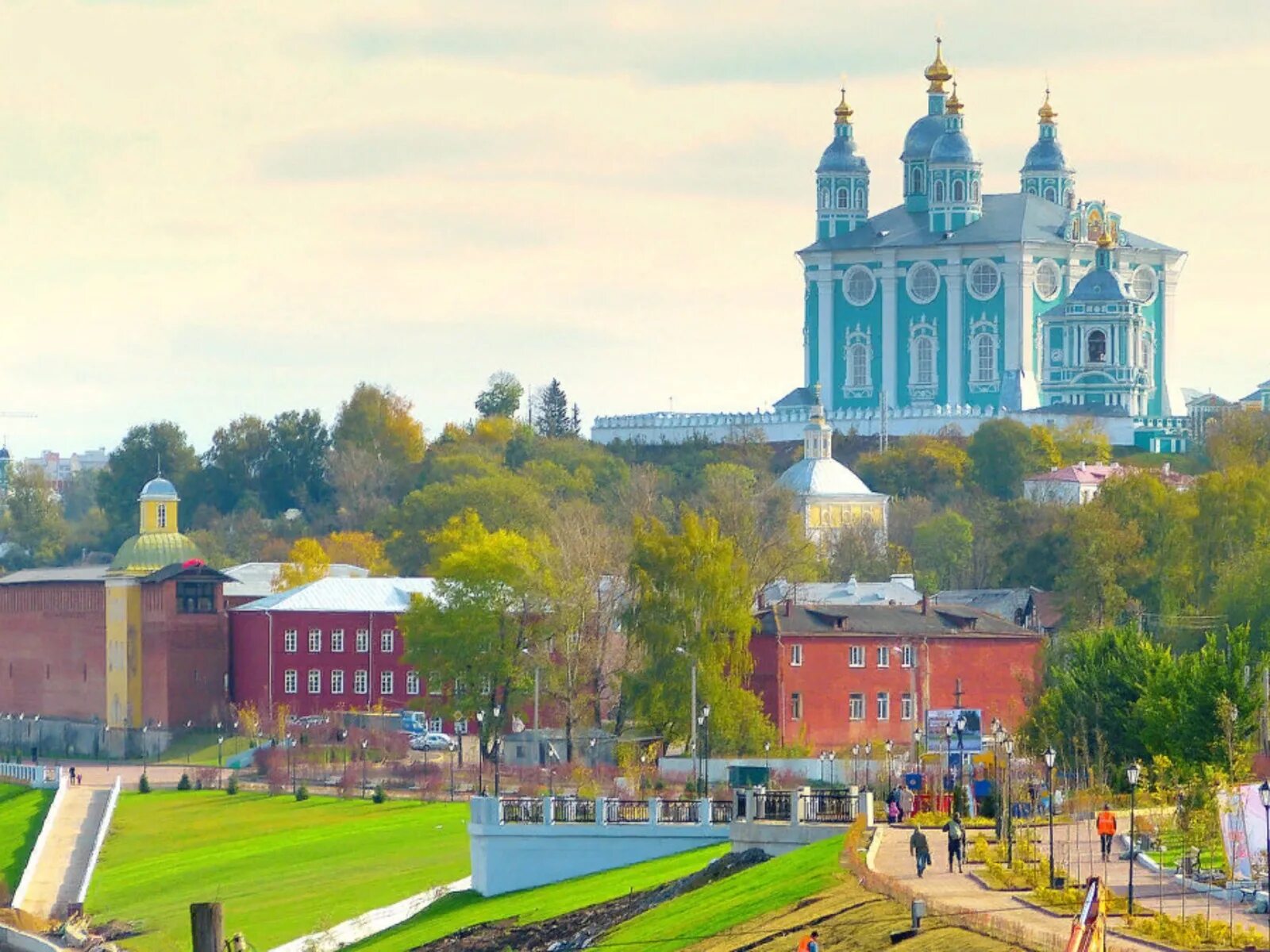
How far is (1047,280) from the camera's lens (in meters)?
169

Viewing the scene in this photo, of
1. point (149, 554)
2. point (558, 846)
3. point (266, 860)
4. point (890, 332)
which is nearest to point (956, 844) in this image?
point (558, 846)

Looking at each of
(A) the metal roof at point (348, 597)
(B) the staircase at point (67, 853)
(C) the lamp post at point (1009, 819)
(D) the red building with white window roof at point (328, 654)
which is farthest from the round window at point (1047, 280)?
(C) the lamp post at point (1009, 819)

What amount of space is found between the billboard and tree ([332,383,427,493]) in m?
74.1

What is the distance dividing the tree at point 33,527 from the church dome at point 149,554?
52985mm

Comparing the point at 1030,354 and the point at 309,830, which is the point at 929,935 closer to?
the point at 309,830

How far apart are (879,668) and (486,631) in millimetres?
10017

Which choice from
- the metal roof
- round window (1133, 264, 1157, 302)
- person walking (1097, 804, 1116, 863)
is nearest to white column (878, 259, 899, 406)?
round window (1133, 264, 1157, 302)

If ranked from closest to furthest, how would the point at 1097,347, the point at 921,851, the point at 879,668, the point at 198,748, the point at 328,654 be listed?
1. the point at 921,851
2. the point at 879,668
3. the point at 198,748
4. the point at 328,654
5. the point at 1097,347

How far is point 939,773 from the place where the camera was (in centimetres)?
6412

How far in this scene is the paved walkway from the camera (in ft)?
→ 129

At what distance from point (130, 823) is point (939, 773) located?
25.2 meters

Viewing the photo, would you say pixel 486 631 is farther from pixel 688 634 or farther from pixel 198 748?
pixel 198 748

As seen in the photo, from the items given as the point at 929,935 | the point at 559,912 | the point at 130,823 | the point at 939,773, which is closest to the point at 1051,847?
the point at 929,935

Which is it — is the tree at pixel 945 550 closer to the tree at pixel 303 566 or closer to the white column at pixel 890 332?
the tree at pixel 303 566
